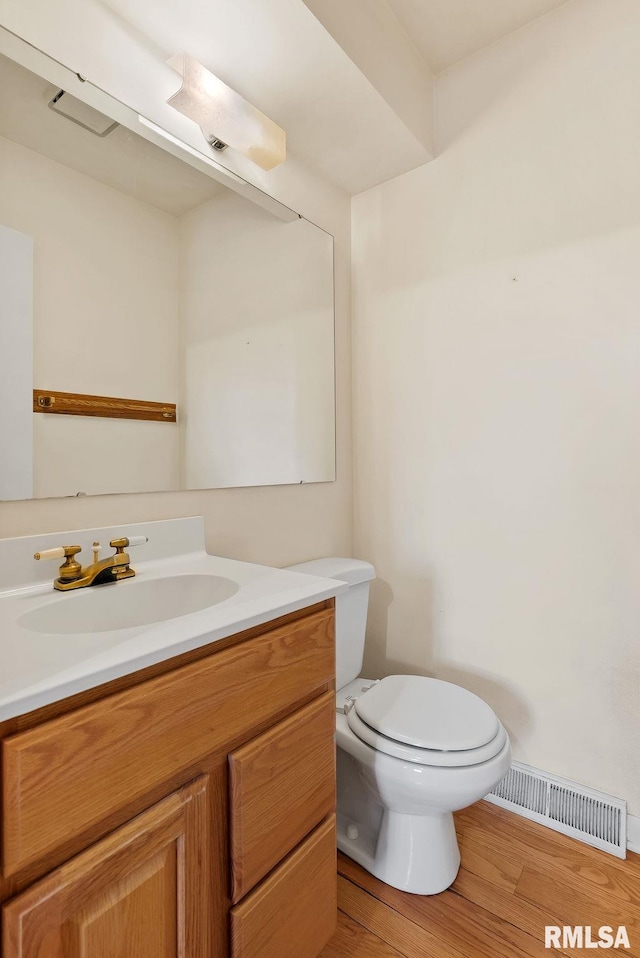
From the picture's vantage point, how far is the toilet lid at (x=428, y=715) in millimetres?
1117

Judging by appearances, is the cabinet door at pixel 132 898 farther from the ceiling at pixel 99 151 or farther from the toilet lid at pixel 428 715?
the ceiling at pixel 99 151

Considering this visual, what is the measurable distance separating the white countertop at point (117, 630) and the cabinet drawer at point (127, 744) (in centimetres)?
4

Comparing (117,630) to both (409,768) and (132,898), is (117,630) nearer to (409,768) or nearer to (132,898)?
(132,898)

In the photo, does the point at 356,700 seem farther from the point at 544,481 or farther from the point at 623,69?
the point at 623,69

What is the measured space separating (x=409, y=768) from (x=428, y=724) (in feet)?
0.40

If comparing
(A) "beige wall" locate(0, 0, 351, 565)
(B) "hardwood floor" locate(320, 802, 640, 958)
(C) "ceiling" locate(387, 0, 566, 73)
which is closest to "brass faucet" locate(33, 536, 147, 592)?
(A) "beige wall" locate(0, 0, 351, 565)

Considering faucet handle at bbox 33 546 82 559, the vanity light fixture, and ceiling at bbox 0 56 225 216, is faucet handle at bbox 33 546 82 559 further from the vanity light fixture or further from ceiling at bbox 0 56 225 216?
the vanity light fixture

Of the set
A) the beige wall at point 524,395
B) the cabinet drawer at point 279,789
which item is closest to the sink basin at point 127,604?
the cabinet drawer at point 279,789

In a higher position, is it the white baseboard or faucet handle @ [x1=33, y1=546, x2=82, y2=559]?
faucet handle @ [x1=33, y1=546, x2=82, y2=559]

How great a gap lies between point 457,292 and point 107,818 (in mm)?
1655

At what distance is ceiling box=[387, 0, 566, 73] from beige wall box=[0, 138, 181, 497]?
3.44 ft

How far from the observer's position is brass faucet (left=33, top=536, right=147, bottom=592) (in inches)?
37.6

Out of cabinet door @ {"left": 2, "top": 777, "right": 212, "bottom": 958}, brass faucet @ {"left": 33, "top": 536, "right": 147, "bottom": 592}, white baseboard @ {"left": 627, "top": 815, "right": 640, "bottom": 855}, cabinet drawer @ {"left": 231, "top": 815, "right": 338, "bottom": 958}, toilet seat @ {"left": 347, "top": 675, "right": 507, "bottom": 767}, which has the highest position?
brass faucet @ {"left": 33, "top": 536, "right": 147, "bottom": 592}

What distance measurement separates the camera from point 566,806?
55.3 inches
